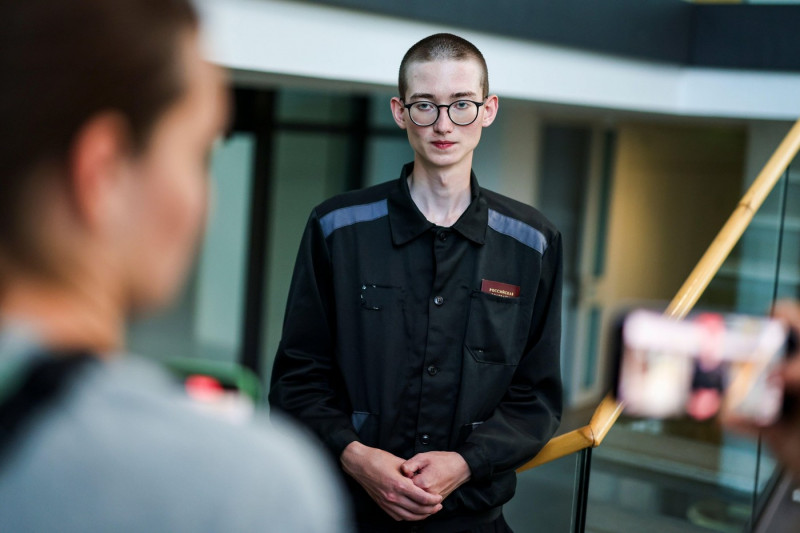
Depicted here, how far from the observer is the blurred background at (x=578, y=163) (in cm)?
323

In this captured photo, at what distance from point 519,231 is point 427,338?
32 cm

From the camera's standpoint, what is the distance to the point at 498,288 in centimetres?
196

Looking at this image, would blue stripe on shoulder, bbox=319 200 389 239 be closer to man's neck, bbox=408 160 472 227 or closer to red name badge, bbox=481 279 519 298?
man's neck, bbox=408 160 472 227

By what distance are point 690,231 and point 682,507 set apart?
5.64 meters

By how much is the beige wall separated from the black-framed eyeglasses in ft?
21.4

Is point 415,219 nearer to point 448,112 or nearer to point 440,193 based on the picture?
point 440,193

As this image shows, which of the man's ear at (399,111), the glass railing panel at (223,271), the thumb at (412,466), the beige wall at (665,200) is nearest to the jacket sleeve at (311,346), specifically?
the thumb at (412,466)

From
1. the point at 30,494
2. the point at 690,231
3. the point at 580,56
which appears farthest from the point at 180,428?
the point at 690,231

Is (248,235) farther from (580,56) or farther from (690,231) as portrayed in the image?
(690,231)

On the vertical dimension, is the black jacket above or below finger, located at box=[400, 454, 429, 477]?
above

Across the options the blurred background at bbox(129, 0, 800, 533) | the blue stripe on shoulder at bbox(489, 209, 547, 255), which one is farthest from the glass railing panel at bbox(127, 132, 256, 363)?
the blue stripe on shoulder at bbox(489, 209, 547, 255)

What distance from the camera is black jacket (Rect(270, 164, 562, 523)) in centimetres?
191

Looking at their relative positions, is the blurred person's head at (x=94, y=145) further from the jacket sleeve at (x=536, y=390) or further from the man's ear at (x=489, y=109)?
the man's ear at (x=489, y=109)

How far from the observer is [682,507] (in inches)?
133
